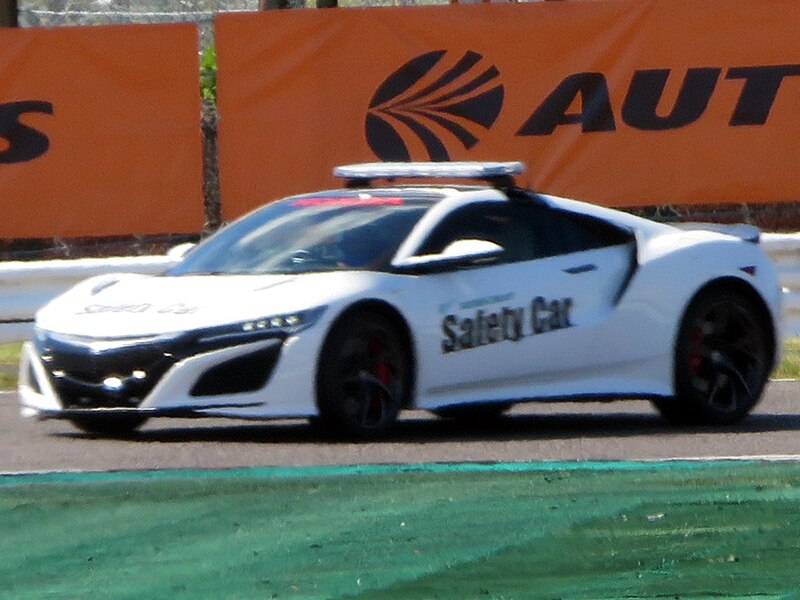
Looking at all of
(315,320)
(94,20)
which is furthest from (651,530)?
(94,20)

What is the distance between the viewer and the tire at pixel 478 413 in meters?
10.5

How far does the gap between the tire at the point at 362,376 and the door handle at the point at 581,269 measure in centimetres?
111

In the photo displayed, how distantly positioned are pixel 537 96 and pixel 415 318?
6.16 metres

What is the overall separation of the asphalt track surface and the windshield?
81 cm

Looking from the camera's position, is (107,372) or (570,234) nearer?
(107,372)

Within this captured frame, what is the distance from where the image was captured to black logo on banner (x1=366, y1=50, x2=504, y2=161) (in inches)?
621

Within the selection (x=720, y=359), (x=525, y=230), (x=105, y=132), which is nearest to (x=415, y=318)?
(x=525, y=230)

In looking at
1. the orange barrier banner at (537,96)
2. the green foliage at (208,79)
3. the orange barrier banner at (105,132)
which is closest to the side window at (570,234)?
the orange barrier banner at (537,96)

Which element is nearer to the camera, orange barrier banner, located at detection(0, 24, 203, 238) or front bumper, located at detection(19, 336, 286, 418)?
front bumper, located at detection(19, 336, 286, 418)

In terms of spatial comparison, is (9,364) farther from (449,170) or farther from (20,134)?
(449,170)

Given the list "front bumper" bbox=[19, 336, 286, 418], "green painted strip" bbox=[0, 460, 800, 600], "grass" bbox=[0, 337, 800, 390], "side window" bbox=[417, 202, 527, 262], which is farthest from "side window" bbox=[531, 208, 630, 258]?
"grass" bbox=[0, 337, 800, 390]

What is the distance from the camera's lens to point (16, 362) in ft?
47.4

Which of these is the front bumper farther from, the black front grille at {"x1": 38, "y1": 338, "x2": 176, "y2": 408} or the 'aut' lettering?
the 'aut' lettering

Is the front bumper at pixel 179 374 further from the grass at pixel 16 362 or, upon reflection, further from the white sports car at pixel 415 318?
the grass at pixel 16 362
